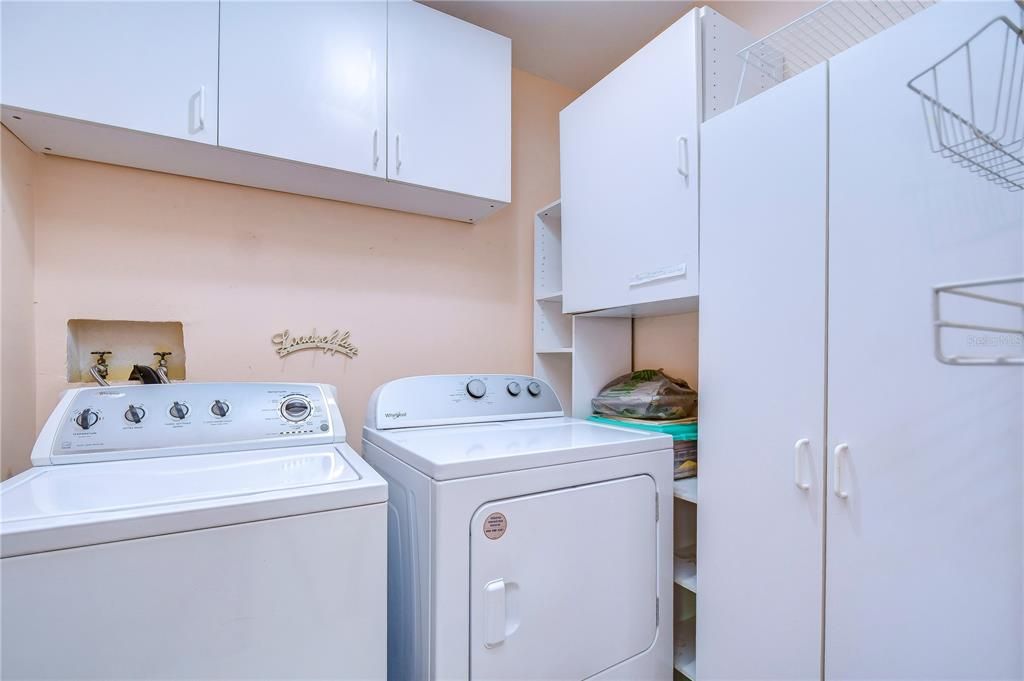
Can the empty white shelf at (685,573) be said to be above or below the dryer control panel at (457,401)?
below

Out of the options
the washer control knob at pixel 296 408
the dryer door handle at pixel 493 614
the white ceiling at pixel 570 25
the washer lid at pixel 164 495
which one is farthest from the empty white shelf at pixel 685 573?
the white ceiling at pixel 570 25

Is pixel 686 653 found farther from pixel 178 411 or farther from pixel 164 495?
pixel 178 411

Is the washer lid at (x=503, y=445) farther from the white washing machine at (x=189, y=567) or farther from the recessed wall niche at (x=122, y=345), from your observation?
the recessed wall niche at (x=122, y=345)

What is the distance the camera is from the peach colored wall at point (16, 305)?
125cm

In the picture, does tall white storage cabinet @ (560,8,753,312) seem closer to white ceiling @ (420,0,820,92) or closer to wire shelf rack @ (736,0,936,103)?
wire shelf rack @ (736,0,936,103)

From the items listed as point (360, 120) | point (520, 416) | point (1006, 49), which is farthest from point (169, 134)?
point (1006, 49)

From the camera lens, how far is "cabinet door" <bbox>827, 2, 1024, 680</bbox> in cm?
81

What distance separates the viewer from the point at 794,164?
111 centimetres

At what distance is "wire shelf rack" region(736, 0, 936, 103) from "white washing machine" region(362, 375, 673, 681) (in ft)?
3.99

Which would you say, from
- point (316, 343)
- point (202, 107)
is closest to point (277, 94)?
point (202, 107)

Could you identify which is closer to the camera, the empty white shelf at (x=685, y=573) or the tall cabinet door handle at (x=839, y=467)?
the tall cabinet door handle at (x=839, y=467)

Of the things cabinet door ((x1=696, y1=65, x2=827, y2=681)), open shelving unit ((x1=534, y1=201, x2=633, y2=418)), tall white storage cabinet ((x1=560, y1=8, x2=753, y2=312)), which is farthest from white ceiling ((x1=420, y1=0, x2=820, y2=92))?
cabinet door ((x1=696, y1=65, x2=827, y2=681))

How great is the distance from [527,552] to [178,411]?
3.34 ft

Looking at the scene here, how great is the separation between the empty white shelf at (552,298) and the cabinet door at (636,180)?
30cm
